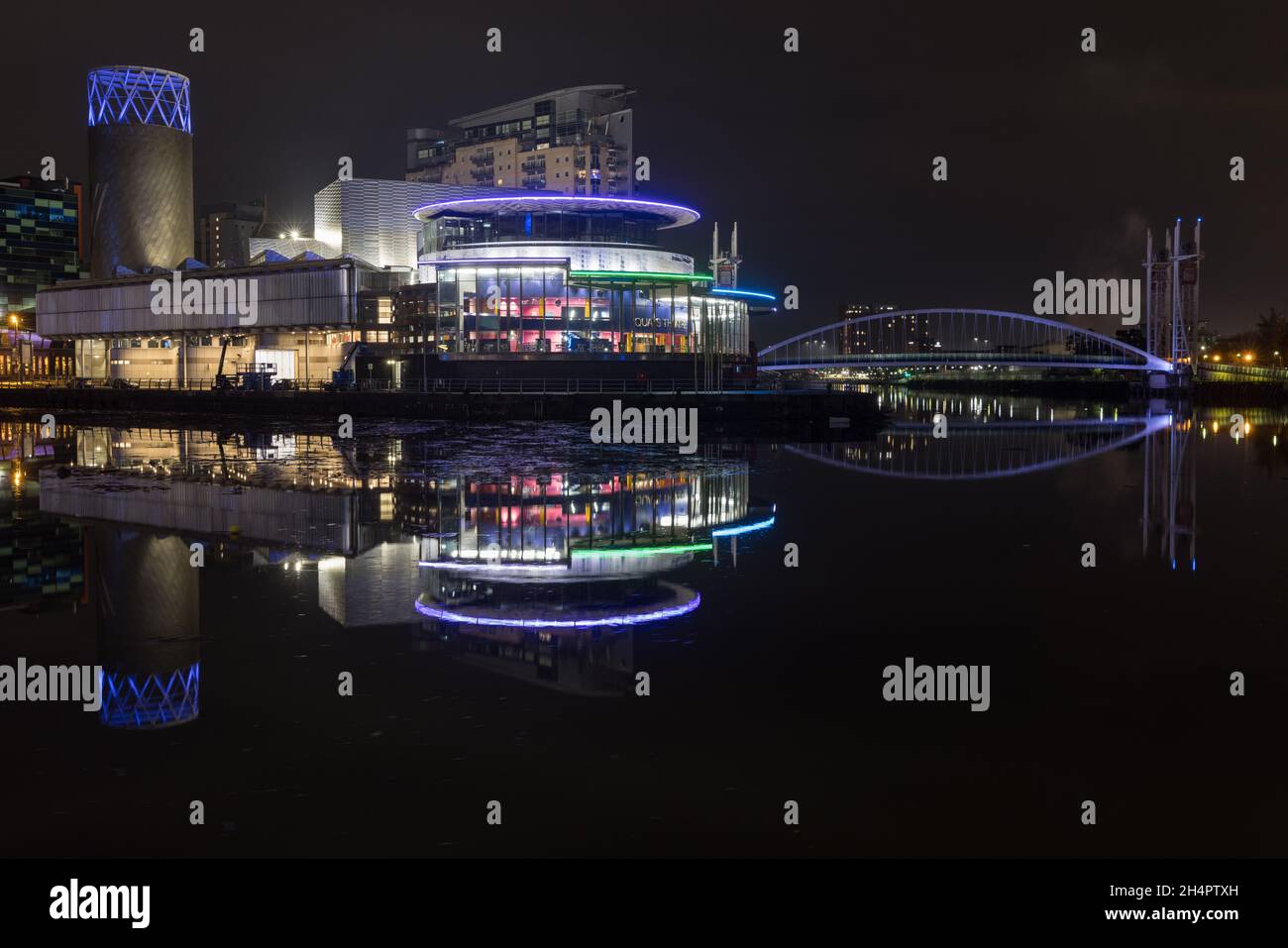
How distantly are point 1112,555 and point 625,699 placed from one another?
1298 cm

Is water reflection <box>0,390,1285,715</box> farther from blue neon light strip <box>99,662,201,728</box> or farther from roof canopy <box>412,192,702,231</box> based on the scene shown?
roof canopy <box>412,192,702,231</box>

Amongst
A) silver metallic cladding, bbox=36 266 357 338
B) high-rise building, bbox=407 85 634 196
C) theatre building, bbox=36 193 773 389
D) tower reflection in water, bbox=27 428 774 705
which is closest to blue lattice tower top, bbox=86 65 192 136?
silver metallic cladding, bbox=36 266 357 338

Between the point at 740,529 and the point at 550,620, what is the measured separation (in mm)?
9292

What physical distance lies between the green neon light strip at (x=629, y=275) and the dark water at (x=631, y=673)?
140ft

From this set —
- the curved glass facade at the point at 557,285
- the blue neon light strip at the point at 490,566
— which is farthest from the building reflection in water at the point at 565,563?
the curved glass facade at the point at 557,285

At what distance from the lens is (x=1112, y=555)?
70.6 ft

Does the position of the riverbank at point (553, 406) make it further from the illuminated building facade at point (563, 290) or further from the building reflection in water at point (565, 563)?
the building reflection in water at point (565, 563)

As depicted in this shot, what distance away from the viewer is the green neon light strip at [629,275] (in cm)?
7012

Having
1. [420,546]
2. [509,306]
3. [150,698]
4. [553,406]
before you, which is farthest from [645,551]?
[509,306]

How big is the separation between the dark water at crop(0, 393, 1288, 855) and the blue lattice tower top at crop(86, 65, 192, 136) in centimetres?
9539

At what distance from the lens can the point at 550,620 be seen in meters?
15.2

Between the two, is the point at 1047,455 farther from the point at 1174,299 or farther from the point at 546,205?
the point at 1174,299
